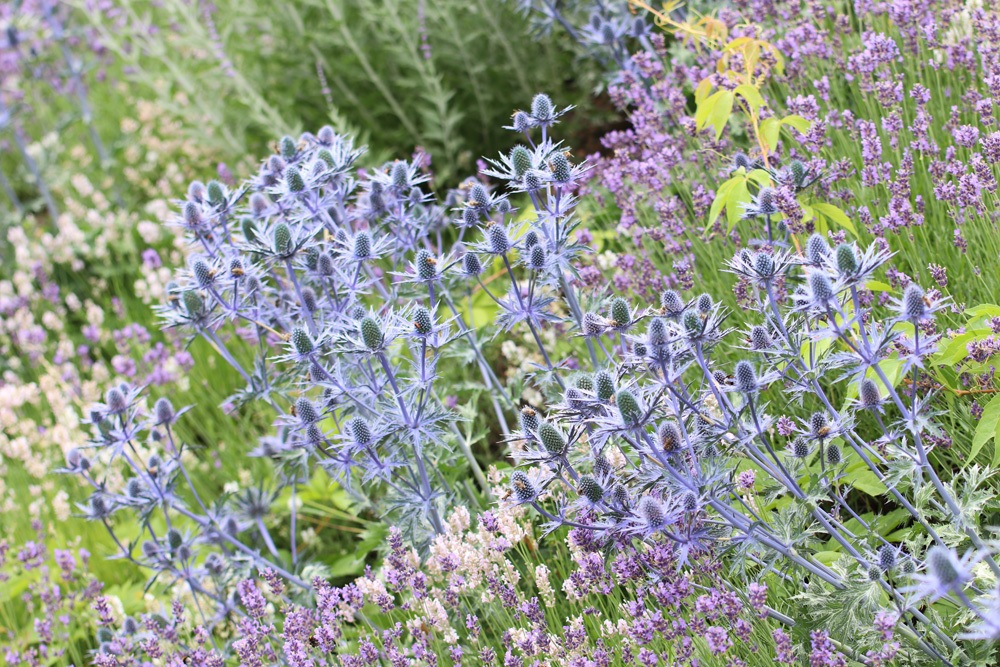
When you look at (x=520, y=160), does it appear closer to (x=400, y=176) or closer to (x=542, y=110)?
(x=542, y=110)

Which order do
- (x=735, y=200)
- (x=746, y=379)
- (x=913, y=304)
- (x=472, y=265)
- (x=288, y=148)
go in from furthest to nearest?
(x=288, y=148), (x=472, y=265), (x=735, y=200), (x=746, y=379), (x=913, y=304)

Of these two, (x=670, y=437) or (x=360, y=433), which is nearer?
(x=670, y=437)

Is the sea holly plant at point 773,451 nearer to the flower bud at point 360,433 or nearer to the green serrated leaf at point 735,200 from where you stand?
the green serrated leaf at point 735,200

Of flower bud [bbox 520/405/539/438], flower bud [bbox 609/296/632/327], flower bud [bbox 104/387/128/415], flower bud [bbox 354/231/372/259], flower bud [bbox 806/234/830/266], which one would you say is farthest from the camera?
flower bud [bbox 104/387/128/415]

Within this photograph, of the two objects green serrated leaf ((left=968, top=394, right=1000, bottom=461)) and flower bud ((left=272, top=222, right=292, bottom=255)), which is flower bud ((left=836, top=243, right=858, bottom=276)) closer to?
green serrated leaf ((left=968, top=394, right=1000, bottom=461))

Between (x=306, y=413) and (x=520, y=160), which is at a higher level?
(x=520, y=160)

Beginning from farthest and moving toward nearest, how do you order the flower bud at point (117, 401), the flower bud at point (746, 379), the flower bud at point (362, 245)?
the flower bud at point (117, 401)
the flower bud at point (362, 245)
the flower bud at point (746, 379)

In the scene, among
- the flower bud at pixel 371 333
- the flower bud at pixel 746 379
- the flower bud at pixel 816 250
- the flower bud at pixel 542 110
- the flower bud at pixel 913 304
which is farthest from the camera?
the flower bud at pixel 542 110

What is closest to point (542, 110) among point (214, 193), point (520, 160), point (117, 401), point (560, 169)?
point (520, 160)

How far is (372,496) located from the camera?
407 cm

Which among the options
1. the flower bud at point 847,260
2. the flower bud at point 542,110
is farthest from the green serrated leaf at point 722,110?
the flower bud at point 847,260

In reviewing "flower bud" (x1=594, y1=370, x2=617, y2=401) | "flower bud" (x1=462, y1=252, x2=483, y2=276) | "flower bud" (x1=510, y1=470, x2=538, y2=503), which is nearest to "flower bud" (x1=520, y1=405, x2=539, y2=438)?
"flower bud" (x1=510, y1=470, x2=538, y2=503)

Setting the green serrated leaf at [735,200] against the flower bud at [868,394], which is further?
the green serrated leaf at [735,200]

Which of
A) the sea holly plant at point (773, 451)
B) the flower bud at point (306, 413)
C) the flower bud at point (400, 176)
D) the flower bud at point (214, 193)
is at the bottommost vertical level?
the sea holly plant at point (773, 451)
